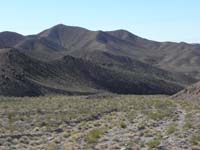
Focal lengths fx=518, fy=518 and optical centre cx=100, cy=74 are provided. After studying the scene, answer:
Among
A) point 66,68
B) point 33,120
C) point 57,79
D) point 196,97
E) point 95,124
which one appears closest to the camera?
point 95,124

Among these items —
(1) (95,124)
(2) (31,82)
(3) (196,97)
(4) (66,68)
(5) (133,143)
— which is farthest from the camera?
(4) (66,68)

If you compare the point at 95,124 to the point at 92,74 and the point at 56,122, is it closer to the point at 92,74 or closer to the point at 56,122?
the point at 56,122

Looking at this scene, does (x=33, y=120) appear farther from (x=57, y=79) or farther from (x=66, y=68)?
(x=66, y=68)

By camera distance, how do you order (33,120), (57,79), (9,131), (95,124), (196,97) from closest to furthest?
(9,131) < (95,124) < (33,120) < (196,97) < (57,79)

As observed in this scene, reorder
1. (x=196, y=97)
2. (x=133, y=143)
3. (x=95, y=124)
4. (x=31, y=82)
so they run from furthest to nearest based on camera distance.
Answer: (x=31, y=82) < (x=196, y=97) < (x=95, y=124) < (x=133, y=143)

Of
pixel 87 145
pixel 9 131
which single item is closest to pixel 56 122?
pixel 9 131

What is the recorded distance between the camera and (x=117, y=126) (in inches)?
1146

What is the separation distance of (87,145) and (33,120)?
11579mm

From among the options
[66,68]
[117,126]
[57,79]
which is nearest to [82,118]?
[117,126]

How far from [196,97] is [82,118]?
19.0 m

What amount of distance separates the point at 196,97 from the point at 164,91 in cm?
6143

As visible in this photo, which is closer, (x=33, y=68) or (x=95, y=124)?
(x=95, y=124)

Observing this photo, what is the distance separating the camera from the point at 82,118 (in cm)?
3431

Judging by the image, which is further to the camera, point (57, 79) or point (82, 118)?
point (57, 79)
